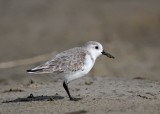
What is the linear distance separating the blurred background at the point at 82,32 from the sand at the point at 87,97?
114 inches

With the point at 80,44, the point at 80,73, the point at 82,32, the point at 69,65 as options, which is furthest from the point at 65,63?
the point at 82,32

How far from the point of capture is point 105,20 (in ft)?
77.7

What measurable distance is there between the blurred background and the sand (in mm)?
2908

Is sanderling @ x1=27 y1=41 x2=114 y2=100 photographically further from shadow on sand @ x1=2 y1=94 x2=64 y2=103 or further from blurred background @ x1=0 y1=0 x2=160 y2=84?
blurred background @ x1=0 y1=0 x2=160 y2=84

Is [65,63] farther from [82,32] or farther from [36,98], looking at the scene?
[82,32]

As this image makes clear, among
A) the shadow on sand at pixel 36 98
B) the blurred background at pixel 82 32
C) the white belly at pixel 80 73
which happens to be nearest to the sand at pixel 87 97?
the shadow on sand at pixel 36 98

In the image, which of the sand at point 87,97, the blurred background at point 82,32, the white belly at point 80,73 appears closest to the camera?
the sand at point 87,97

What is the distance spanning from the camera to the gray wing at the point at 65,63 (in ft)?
36.0

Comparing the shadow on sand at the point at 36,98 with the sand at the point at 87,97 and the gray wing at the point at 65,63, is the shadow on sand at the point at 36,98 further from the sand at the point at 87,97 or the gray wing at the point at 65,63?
the gray wing at the point at 65,63

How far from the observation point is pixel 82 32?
22.6m

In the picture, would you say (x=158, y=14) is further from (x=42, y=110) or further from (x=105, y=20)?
(x=42, y=110)

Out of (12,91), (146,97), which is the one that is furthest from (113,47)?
(146,97)

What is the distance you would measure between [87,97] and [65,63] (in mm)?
803

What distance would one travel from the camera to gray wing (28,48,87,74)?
10977 mm
